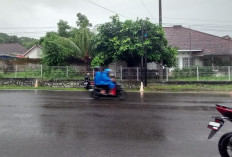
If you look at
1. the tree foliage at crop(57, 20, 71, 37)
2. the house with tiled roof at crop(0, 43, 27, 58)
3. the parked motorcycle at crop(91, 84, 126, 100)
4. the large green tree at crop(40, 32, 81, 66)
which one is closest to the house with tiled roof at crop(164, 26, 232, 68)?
the large green tree at crop(40, 32, 81, 66)

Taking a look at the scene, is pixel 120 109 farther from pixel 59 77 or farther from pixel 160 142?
pixel 59 77

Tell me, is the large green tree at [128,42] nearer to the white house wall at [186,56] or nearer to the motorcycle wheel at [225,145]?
the white house wall at [186,56]

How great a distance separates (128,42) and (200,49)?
1143 cm

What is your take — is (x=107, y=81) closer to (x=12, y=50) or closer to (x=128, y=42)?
(x=128, y=42)

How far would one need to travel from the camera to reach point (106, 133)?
6.23 metres

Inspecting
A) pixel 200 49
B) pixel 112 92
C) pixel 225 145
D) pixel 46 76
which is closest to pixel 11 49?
pixel 46 76

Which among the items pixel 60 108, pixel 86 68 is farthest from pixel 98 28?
pixel 60 108

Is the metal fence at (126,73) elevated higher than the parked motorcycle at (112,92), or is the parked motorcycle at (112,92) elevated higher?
the metal fence at (126,73)

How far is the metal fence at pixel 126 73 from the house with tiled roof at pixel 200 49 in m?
6.06

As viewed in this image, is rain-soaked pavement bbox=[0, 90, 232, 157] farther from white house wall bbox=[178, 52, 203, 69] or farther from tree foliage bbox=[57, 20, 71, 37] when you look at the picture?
tree foliage bbox=[57, 20, 71, 37]

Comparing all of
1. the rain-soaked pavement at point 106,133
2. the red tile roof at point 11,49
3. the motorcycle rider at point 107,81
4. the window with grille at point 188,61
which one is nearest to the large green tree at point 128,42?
the window with grille at point 188,61

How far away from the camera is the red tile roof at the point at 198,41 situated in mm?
26186

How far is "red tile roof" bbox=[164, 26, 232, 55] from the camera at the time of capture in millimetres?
26186

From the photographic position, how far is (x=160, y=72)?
20.3 meters
